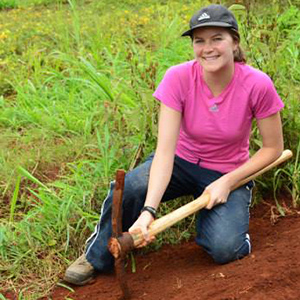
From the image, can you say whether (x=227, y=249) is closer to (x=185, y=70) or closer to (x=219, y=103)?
(x=219, y=103)

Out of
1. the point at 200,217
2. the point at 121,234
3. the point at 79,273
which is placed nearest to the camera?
the point at 121,234

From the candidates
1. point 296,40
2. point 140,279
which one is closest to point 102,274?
point 140,279

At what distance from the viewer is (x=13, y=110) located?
432 cm

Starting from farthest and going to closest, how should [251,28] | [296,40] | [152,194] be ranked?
[296,40], [251,28], [152,194]

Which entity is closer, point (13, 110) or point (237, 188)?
point (237, 188)

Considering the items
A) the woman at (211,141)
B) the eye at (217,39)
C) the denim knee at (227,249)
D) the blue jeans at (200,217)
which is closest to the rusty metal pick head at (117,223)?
the woman at (211,141)

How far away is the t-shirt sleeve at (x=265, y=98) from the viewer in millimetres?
2641

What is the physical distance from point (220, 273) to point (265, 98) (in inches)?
29.8

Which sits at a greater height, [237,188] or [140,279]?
[237,188]

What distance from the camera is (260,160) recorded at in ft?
8.98

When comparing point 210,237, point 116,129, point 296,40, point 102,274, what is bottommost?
point 102,274

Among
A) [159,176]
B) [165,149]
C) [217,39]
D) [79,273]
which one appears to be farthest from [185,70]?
[79,273]

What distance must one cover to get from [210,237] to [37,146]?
1614 millimetres

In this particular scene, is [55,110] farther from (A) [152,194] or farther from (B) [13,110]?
(A) [152,194]
